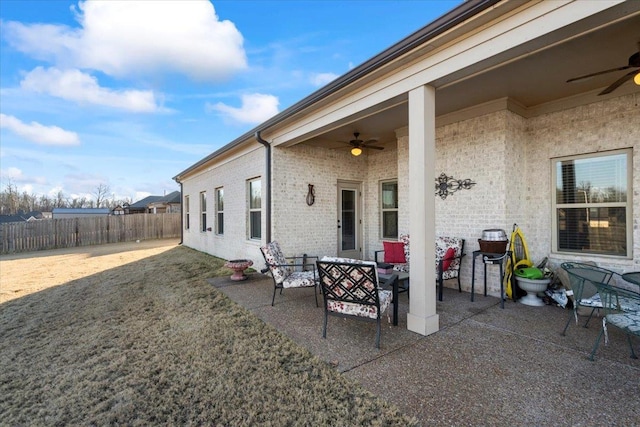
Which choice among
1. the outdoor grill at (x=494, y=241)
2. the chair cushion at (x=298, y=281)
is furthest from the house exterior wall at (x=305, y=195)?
the outdoor grill at (x=494, y=241)

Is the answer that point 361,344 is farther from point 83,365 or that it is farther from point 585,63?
point 585,63

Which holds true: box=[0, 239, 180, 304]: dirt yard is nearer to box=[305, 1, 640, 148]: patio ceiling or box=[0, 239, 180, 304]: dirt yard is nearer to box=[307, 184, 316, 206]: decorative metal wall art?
box=[307, 184, 316, 206]: decorative metal wall art

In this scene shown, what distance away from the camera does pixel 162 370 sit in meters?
2.62

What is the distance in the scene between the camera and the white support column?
10.1 feet

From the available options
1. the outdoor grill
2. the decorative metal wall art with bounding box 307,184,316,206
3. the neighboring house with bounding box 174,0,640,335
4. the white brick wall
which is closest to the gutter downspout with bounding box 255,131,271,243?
the neighboring house with bounding box 174,0,640,335

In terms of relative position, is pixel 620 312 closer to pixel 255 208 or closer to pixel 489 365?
pixel 489 365

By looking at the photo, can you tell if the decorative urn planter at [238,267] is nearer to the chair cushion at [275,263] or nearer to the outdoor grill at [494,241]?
the chair cushion at [275,263]

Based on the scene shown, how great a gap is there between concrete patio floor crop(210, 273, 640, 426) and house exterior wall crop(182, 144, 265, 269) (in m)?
3.82

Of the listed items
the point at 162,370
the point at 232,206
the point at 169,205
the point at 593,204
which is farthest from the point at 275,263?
the point at 169,205

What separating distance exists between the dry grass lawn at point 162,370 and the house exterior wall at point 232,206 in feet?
8.95

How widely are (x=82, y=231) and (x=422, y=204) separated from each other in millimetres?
17930

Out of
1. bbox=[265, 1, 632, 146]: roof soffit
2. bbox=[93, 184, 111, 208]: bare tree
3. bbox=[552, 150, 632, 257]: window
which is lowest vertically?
bbox=[552, 150, 632, 257]: window

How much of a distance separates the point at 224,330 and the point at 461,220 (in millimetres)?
4170

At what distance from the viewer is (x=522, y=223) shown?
15.6 feet
